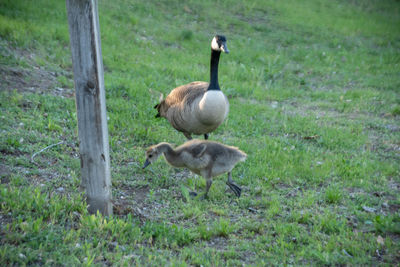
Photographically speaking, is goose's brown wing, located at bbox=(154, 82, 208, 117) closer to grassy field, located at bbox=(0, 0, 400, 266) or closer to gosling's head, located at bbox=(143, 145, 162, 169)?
grassy field, located at bbox=(0, 0, 400, 266)

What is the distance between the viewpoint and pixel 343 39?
50.0 feet

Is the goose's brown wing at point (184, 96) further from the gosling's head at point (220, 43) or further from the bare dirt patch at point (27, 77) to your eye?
the bare dirt patch at point (27, 77)

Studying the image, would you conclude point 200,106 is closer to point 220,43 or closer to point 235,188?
point 220,43

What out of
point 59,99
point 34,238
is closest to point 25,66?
point 59,99

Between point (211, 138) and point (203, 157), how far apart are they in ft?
7.33

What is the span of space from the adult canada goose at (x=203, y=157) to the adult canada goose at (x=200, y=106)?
80cm

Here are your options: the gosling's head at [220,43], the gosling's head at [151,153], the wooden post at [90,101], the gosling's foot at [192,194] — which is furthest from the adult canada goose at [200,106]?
the wooden post at [90,101]

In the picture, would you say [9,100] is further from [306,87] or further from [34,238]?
[306,87]

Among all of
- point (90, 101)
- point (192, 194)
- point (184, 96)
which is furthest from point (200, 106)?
point (90, 101)

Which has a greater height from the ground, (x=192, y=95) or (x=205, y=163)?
(x=192, y=95)

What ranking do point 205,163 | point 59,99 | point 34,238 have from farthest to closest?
1. point 59,99
2. point 205,163
3. point 34,238

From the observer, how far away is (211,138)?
7074 mm

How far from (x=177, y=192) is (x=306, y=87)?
A: 6.70 meters

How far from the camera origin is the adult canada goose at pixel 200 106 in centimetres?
574
